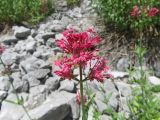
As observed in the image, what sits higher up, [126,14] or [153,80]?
[126,14]

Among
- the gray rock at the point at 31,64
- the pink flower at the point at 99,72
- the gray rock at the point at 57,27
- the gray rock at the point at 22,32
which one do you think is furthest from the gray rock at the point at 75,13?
the pink flower at the point at 99,72

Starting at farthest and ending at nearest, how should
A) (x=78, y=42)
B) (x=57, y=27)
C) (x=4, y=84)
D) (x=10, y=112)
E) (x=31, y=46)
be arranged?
(x=57, y=27) → (x=31, y=46) → (x=4, y=84) → (x=10, y=112) → (x=78, y=42)

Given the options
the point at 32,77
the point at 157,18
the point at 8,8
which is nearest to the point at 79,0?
the point at 8,8

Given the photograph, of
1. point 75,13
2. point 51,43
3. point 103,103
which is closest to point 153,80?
point 103,103

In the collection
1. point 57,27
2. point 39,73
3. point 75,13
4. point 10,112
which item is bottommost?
point 10,112

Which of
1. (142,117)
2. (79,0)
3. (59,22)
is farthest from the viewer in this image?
(79,0)

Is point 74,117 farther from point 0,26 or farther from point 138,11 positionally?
point 0,26

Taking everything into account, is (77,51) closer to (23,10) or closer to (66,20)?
(66,20)
